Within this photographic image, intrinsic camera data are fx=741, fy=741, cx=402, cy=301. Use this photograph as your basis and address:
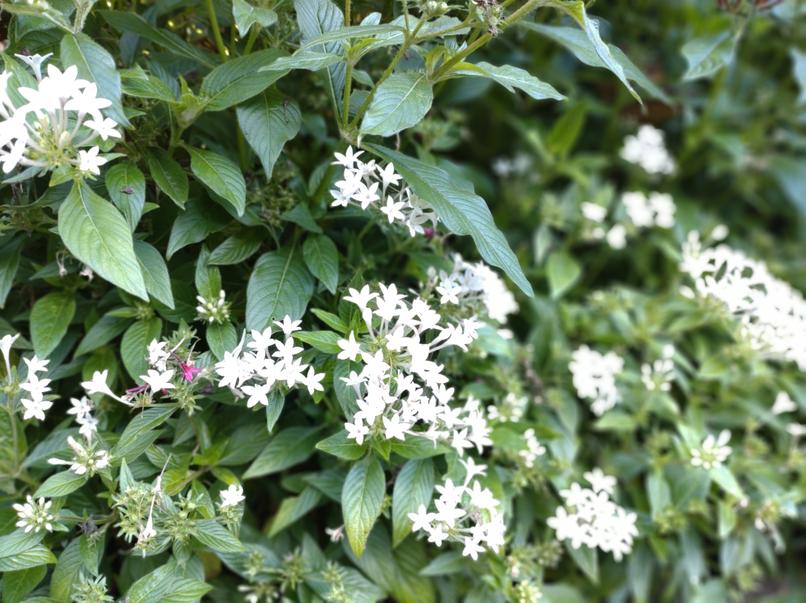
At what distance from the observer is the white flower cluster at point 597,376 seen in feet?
5.05

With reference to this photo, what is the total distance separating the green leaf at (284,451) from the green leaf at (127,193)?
1.38 feet

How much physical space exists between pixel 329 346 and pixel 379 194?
11.1 inches

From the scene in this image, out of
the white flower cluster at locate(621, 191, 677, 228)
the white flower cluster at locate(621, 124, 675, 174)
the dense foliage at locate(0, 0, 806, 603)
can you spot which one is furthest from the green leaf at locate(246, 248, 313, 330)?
the white flower cluster at locate(621, 124, 675, 174)

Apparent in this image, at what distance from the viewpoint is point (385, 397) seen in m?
0.99

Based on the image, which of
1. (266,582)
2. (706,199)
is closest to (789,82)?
(706,199)

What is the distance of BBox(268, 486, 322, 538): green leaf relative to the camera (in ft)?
4.03

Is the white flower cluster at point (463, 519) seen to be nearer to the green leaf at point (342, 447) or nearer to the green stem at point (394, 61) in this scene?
the green leaf at point (342, 447)

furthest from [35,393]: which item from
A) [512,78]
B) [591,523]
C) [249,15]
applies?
[591,523]

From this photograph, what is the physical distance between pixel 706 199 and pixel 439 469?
4.82 ft

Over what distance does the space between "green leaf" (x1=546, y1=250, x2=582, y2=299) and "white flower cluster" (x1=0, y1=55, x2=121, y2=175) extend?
1066 mm

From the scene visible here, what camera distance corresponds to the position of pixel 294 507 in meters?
1.24

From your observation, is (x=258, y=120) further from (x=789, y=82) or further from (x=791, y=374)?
(x=789, y=82)

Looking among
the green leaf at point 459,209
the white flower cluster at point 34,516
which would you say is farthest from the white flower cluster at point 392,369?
the white flower cluster at point 34,516

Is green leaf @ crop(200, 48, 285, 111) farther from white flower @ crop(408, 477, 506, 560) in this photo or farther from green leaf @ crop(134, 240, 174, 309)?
white flower @ crop(408, 477, 506, 560)
